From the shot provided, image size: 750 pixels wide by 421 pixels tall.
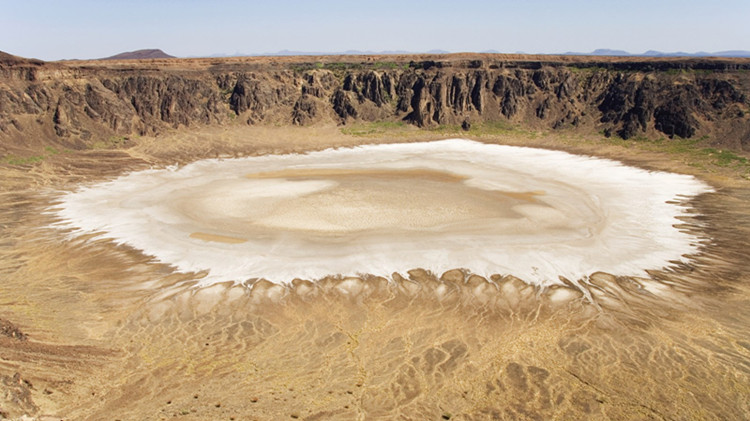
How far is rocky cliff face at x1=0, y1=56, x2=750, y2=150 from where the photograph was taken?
52469 mm

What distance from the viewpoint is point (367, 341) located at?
2003 cm

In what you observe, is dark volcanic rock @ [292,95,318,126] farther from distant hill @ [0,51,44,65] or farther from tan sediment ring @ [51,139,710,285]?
distant hill @ [0,51,44,65]

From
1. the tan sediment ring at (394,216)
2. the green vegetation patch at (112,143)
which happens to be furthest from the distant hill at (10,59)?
the tan sediment ring at (394,216)

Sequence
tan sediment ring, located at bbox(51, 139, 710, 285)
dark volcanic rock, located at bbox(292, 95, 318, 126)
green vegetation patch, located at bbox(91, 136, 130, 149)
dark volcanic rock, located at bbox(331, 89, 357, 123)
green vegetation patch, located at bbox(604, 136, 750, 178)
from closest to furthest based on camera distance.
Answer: tan sediment ring, located at bbox(51, 139, 710, 285) → green vegetation patch, located at bbox(604, 136, 750, 178) → green vegetation patch, located at bbox(91, 136, 130, 149) → dark volcanic rock, located at bbox(292, 95, 318, 126) → dark volcanic rock, located at bbox(331, 89, 357, 123)

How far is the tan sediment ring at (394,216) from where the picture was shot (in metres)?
26.9

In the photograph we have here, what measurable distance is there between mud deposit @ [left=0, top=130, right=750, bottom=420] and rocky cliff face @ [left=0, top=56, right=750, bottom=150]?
28847 millimetres

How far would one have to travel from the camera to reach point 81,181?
139 ft

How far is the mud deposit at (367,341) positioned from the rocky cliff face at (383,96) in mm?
28847

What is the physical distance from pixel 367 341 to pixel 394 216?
48.9 feet

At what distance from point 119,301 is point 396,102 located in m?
53.4

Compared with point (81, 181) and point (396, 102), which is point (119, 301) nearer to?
point (81, 181)

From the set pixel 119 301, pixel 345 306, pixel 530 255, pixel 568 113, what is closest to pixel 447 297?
pixel 345 306

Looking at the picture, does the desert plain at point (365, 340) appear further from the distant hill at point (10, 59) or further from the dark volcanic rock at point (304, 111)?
the dark volcanic rock at point (304, 111)

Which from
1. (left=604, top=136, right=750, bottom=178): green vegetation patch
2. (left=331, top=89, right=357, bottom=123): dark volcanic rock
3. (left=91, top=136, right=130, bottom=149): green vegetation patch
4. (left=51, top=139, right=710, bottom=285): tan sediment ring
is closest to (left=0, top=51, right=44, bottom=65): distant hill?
(left=91, top=136, right=130, bottom=149): green vegetation patch
